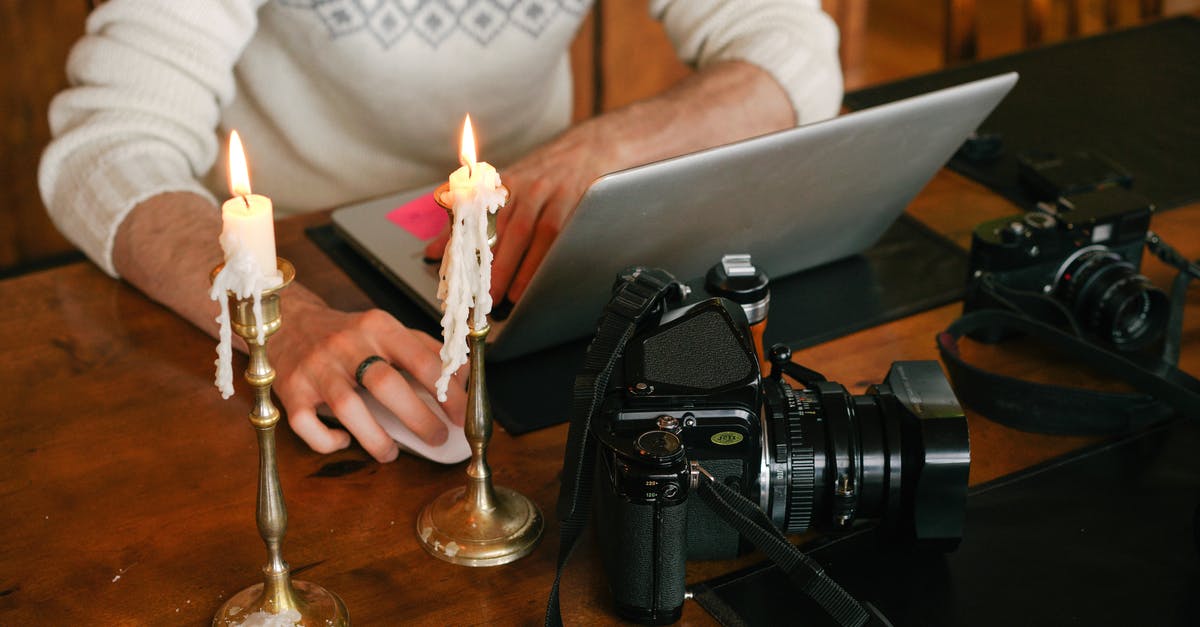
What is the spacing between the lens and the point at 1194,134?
54.1 inches

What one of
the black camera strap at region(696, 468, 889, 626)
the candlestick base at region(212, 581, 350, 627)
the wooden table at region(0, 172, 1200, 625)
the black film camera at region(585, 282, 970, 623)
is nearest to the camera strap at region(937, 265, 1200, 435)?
the wooden table at region(0, 172, 1200, 625)

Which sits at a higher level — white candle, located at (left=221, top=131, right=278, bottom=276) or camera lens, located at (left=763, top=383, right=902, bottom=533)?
white candle, located at (left=221, top=131, right=278, bottom=276)

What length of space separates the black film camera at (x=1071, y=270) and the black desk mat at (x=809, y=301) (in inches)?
2.7

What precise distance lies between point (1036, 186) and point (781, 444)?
616 millimetres

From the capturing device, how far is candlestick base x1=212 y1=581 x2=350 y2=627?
0.68 m

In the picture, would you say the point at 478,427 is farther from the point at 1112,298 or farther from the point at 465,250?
the point at 1112,298

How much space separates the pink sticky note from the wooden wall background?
0.54 m

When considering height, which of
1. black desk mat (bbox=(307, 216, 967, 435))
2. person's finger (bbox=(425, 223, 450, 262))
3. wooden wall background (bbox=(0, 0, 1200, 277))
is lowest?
wooden wall background (bbox=(0, 0, 1200, 277))

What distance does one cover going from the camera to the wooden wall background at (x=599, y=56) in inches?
78.7

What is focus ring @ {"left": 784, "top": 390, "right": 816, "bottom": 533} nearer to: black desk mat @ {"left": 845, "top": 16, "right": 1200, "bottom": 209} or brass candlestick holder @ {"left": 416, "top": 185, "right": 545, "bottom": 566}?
brass candlestick holder @ {"left": 416, "top": 185, "right": 545, "bottom": 566}

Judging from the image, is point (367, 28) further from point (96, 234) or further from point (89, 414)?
point (89, 414)

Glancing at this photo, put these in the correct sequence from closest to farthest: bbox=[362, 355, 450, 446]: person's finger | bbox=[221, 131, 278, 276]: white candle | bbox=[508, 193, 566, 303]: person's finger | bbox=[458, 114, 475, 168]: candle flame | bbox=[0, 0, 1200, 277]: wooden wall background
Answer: bbox=[221, 131, 278, 276]: white candle → bbox=[458, 114, 475, 168]: candle flame → bbox=[362, 355, 450, 446]: person's finger → bbox=[508, 193, 566, 303]: person's finger → bbox=[0, 0, 1200, 277]: wooden wall background

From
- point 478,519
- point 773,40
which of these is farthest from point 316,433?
point 773,40

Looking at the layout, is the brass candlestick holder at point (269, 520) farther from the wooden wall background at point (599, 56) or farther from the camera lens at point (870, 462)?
the wooden wall background at point (599, 56)
